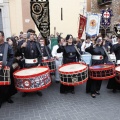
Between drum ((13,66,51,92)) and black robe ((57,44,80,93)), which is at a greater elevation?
black robe ((57,44,80,93))

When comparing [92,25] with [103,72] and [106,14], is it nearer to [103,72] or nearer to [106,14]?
[103,72]

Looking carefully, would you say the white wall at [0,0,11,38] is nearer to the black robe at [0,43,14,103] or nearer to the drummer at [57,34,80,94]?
the drummer at [57,34,80,94]

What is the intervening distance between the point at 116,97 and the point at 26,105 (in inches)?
90.0

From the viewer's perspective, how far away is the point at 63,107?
15.0 feet

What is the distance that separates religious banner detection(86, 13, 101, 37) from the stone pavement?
253 cm

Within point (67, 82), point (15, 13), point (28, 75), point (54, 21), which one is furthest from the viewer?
point (54, 21)

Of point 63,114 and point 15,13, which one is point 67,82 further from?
point 15,13

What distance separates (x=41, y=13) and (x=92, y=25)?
2362 millimetres

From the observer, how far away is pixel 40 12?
5660mm

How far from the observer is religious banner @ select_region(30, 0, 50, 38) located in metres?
5.61

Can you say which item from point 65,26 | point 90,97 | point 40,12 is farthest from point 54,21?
point 90,97

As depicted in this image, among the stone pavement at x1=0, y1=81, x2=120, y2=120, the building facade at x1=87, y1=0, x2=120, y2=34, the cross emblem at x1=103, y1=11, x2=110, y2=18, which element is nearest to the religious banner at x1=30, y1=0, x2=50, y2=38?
the stone pavement at x1=0, y1=81, x2=120, y2=120

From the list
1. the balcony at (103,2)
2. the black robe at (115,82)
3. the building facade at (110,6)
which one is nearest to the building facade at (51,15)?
the balcony at (103,2)

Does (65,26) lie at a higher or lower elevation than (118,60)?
higher
